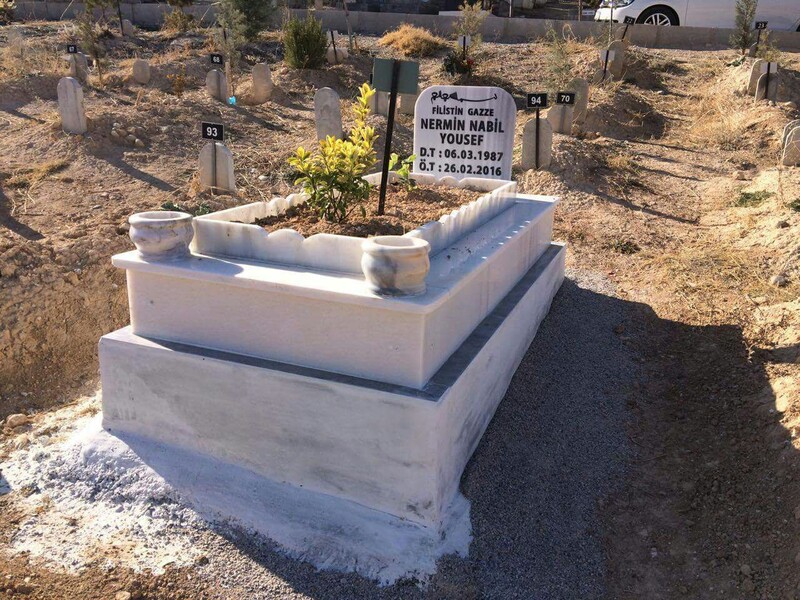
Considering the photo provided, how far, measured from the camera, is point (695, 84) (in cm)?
1558

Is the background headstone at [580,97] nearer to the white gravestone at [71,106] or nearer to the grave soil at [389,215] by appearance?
the grave soil at [389,215]

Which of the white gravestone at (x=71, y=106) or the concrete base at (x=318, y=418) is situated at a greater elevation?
the white gravestone at (x=71, y=106)

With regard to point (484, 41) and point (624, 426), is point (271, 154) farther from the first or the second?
point (484, 41)

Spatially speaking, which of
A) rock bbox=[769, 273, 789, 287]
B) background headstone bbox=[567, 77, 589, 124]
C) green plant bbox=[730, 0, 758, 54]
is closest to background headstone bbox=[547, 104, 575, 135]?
background headstone bbox=[567, 77, 589, 124]

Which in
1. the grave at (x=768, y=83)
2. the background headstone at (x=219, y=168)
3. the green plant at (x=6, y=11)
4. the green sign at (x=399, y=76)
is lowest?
the background headstone at (x=219, y=168)

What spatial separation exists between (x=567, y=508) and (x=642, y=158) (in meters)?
8.66

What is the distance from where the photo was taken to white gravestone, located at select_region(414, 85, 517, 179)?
243 inches

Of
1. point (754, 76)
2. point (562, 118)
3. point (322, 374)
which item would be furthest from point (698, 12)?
point (322, 374)

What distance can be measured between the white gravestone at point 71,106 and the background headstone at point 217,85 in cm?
329

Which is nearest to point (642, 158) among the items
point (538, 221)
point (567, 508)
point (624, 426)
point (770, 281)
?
A: point (770, 281)

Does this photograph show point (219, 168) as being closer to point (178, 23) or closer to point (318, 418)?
point (318, 418)

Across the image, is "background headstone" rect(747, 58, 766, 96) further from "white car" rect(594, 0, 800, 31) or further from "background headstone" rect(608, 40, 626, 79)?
"white car" rect(594, 0, 800, 31)

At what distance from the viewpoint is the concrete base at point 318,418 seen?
10.9 ft

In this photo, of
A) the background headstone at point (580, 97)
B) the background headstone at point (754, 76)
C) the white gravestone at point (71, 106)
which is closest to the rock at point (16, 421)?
the white gravestone at point (71, 106)
